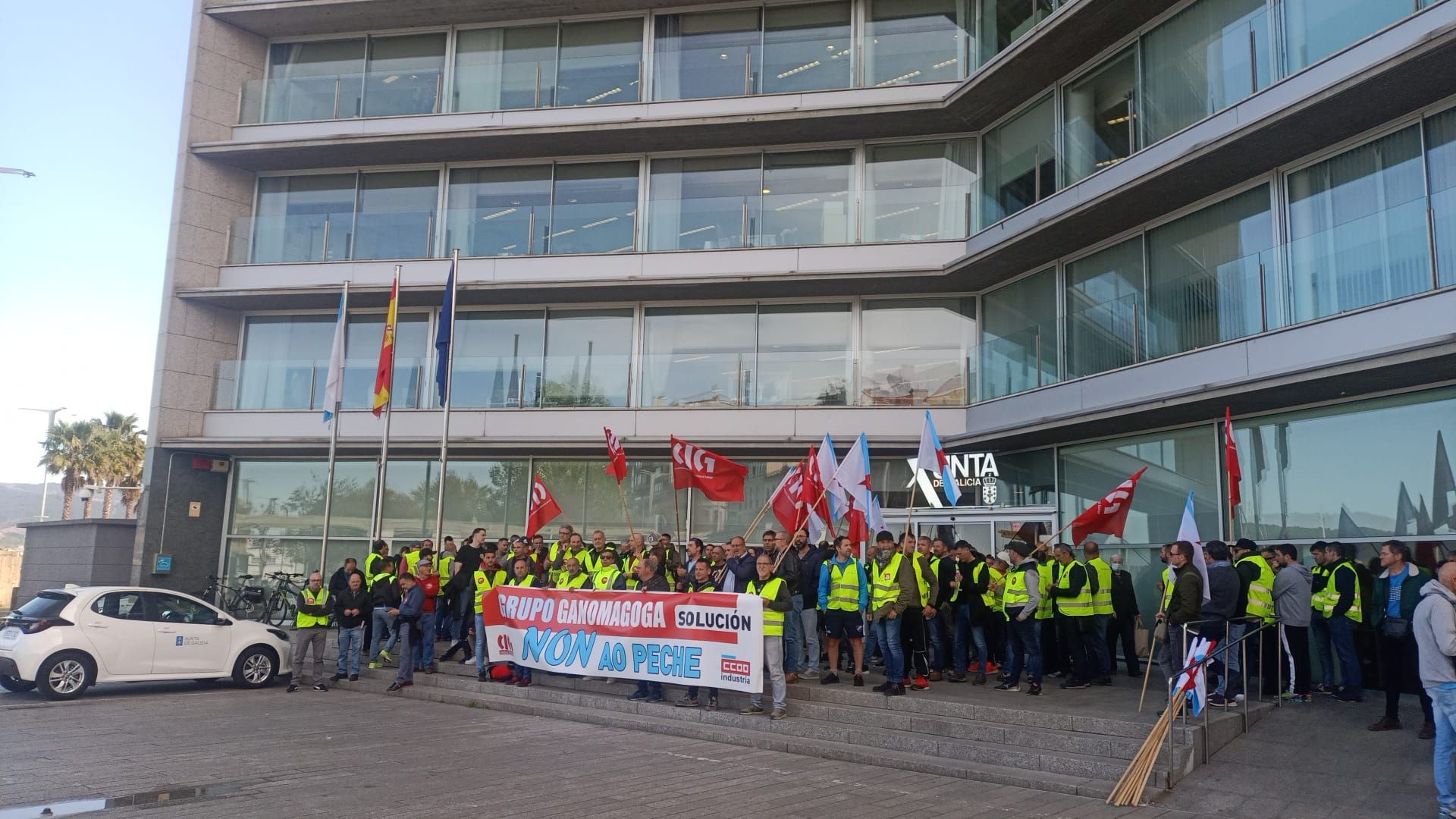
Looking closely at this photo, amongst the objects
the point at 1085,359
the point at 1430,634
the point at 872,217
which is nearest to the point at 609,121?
the point at 872,217

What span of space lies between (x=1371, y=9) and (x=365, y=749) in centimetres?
1501

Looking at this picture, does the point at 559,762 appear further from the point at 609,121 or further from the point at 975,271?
the point at 609,121

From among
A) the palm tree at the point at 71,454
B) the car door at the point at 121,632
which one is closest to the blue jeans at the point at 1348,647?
the car door at the point at 121,632

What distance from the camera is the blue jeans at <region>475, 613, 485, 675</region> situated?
16531mm

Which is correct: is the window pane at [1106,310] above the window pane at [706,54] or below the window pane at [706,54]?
below

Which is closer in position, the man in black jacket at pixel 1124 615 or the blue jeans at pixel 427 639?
the man in black jacket at pixel 1124 615

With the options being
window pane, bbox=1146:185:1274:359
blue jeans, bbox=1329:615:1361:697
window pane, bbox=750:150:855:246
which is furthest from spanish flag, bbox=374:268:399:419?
blue jeans, bbox=1329:615:1361:697

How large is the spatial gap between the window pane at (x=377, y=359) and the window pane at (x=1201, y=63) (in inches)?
647

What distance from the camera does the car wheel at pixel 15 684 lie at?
1503 centimetres

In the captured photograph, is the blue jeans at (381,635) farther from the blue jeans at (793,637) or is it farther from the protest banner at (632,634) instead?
the blue jeans at (793,637)

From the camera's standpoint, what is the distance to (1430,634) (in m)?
8.85

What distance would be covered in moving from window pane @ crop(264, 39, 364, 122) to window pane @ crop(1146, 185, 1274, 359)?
749 inches

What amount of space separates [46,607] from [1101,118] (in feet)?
61.1

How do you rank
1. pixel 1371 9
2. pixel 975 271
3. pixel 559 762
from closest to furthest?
1. pixel 559 762
2. pixel 1371 9
3. pixel 975 271
